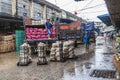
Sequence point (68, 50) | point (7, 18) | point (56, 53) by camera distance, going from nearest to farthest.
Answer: point (56, 53), point (68, 50), point (7, 18)

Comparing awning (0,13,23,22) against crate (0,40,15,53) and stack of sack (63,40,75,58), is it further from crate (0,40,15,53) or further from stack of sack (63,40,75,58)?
stack of sack (63,40,75,58)

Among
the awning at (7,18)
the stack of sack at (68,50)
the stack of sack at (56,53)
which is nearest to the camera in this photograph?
the stack of sack at (56,53)

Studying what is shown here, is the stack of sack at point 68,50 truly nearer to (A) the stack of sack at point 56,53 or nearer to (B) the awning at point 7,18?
(A) the stack of sack at point 56,53

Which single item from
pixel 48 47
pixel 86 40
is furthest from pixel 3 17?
pixel 86 40

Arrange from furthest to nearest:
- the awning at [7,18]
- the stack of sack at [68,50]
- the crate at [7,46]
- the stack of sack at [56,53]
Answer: the awning at [7,18]
the crate at [7,46]
the stack of sack at [68,50]
the stack of sack at [56,53]

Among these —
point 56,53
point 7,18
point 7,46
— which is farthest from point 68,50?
point 7,18

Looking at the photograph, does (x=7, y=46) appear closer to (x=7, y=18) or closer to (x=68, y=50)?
(x=7, y=18)

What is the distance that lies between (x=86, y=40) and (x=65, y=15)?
Answer: 103 ft

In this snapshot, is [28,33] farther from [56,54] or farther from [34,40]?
[56,54]

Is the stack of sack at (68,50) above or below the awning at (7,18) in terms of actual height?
below

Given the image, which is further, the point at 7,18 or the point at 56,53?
the point at 7,18

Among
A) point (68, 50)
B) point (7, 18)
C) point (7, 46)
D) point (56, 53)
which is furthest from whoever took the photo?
point (7, 18)

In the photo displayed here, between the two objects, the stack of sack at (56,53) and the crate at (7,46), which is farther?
the crate at (7,46)

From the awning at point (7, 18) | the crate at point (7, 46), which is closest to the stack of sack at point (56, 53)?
the crate at point (7, 46)
